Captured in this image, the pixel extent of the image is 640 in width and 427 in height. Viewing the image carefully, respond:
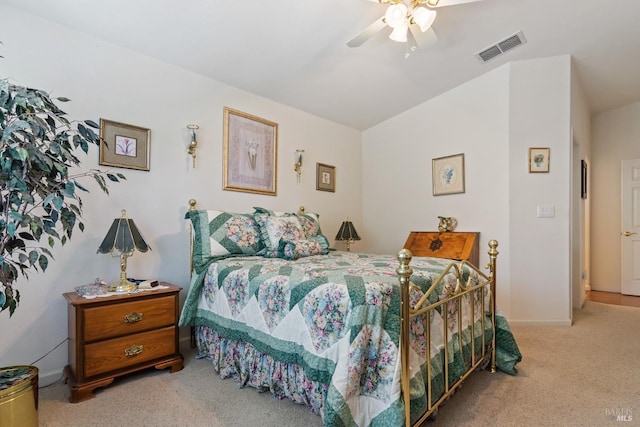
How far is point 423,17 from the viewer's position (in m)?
2.07

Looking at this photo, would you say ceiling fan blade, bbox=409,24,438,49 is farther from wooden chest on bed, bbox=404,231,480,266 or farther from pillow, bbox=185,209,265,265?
wooden chest on bed, bbox=404,231,480,266

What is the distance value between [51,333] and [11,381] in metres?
0.76

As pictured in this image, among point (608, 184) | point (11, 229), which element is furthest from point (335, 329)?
point (608, 184)

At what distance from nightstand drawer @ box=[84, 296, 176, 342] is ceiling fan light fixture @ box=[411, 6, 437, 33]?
98.3 inches

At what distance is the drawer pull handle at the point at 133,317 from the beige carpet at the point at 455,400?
16.3 inches

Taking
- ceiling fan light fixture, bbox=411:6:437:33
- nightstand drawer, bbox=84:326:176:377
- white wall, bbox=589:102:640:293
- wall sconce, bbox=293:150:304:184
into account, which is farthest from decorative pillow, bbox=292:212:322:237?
white wall, bbox=589:102:640:293

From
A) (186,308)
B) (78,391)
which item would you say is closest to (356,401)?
(186,308)

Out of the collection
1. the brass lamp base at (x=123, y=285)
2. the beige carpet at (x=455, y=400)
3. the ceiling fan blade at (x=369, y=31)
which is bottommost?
the beige carpet at (x=455, y=400)

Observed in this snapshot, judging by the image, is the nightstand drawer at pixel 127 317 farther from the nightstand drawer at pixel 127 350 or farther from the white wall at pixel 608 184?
the white wall at pixel 608 184

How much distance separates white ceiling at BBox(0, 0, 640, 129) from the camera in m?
2.20

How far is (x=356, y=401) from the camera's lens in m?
1.32

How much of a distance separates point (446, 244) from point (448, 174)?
33.2 inches

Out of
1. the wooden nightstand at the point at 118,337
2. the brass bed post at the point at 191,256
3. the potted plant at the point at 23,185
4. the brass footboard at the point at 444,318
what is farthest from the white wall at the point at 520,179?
the potted plant at the point at 23,185

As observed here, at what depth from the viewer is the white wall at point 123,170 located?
203 centimetres
